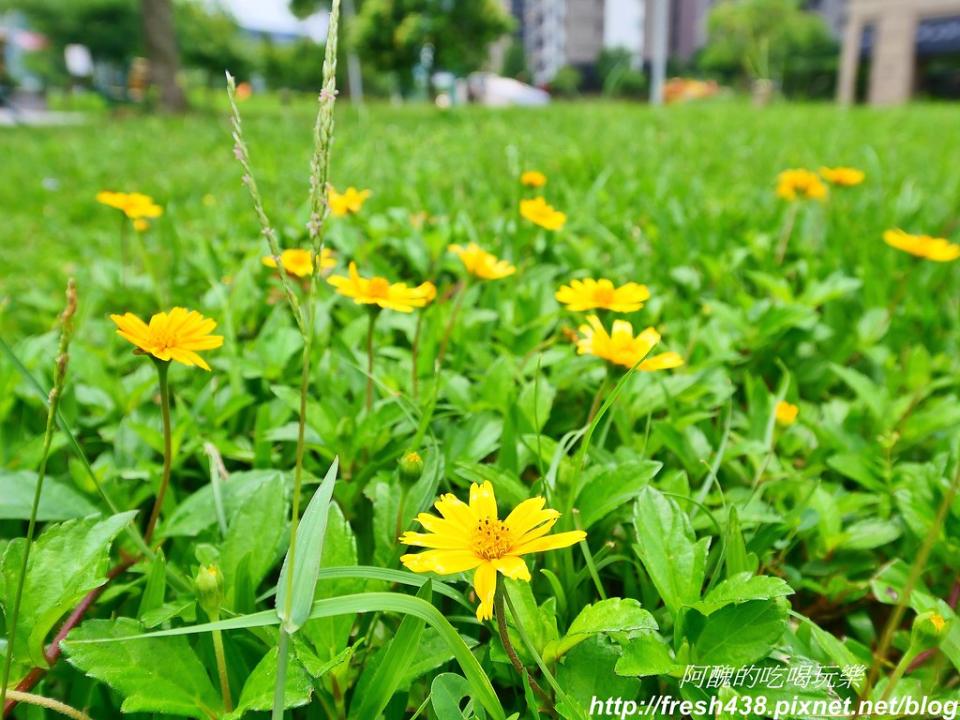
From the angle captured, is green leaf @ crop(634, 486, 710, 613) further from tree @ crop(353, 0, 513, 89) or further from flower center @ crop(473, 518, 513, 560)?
tree @ crop(353, 0, 513, 89)

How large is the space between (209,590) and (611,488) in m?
0.43

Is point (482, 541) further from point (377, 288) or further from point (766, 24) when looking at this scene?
point (766, 24)

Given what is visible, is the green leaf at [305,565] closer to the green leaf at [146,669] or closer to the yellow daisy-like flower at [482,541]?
the yellow daisy-like flower at [482,541]

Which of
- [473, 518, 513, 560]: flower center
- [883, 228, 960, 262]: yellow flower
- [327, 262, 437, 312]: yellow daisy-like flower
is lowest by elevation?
[473, 518, 513, 560]: flower center

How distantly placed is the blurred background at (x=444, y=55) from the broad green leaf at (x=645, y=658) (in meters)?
1.96

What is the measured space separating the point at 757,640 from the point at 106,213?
A: 11.2 feet

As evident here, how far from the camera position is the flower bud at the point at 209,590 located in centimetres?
60

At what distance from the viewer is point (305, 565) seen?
0.52m

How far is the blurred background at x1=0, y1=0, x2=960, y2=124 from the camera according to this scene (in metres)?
9.70

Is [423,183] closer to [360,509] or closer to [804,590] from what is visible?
[360,509]

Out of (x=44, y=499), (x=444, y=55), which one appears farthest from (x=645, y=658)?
(x=444, y=55)

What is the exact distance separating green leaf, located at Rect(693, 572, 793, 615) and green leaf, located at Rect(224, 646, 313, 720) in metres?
0.36

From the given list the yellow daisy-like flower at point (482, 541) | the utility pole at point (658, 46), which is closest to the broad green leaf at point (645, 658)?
the yellow daisy-like flower at point (482, 541)

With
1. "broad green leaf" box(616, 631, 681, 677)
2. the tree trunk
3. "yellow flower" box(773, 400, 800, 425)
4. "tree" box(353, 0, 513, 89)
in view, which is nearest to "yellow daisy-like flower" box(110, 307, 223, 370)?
"broad green leaf" box(616, 631, 681, 677)
